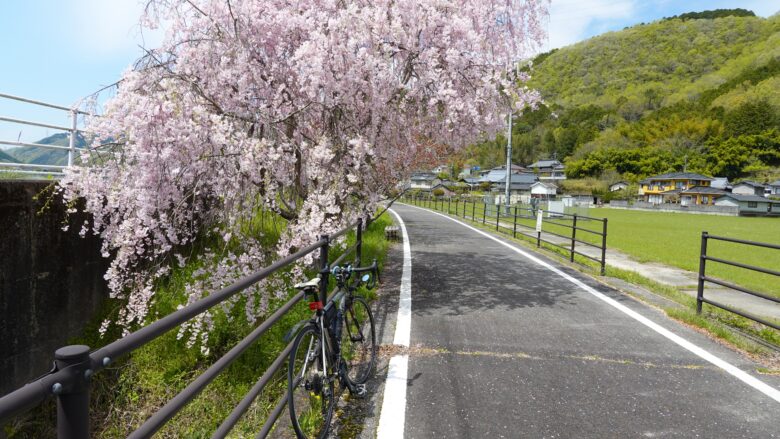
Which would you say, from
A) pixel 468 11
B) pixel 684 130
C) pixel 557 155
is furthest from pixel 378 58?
pixel 557 155

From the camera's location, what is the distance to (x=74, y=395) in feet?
3.87

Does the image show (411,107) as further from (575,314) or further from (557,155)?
(557,155)

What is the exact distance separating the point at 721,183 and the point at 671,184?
7.76 meters

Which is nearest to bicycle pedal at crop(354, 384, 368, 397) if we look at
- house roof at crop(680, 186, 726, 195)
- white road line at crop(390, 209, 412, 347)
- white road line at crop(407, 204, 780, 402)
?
white road line at crop(390, 209, 412, 347)

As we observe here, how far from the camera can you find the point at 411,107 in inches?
305

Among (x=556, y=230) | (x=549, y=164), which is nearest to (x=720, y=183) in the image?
(x=549, y=164)

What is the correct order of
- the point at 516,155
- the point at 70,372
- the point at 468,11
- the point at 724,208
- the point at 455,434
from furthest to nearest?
the point at 516,155 < the point at 724,208 < the point at 468,11 < the point at 455,434 < the point at 70,372

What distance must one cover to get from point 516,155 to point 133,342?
150424 millimetres

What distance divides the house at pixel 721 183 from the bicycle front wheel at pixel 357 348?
3604 inches

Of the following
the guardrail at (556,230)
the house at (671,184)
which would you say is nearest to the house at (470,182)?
the house at (671,184)

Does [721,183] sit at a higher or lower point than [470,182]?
higher

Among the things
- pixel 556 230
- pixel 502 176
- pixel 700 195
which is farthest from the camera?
pixel 502 176

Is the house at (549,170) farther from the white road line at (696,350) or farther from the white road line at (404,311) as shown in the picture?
the white road line at (696,350)

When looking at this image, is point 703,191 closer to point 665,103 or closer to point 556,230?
point 556,230
